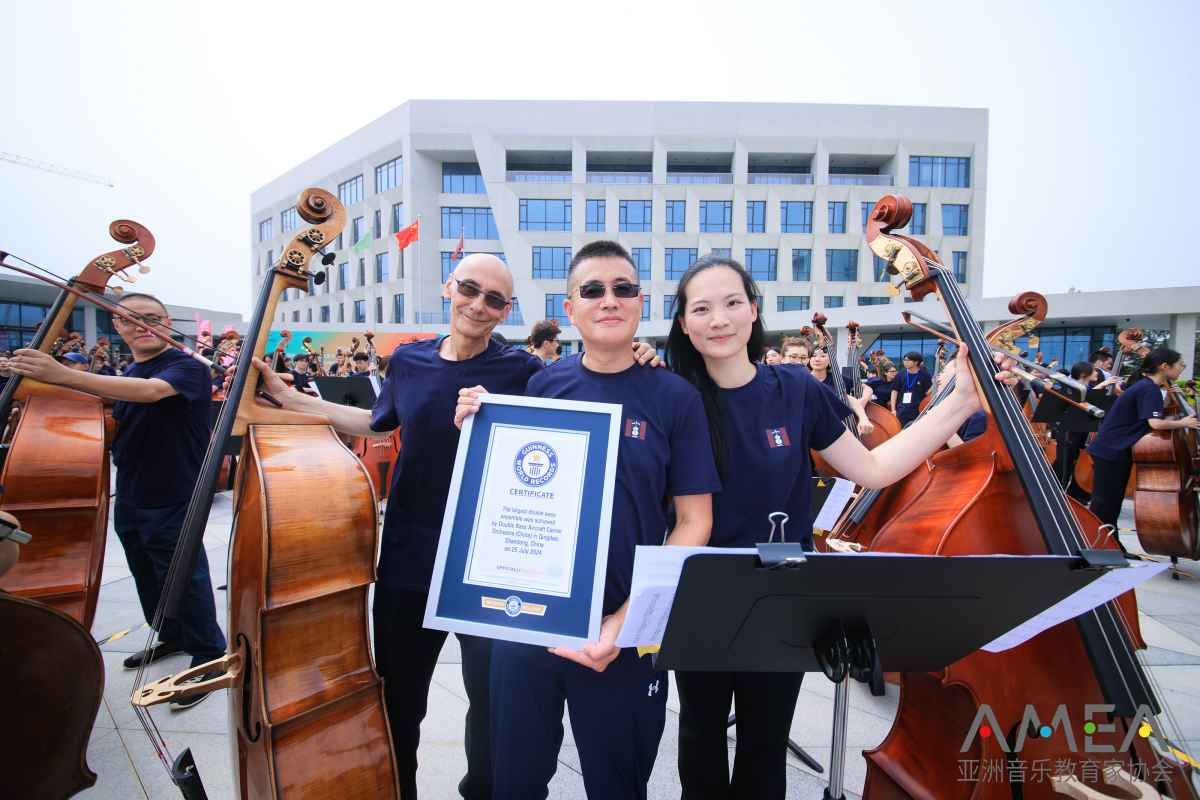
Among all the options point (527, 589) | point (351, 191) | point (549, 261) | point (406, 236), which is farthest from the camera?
point (351, 191)

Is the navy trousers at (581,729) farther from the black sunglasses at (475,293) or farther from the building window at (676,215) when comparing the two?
the building window at (676,215)

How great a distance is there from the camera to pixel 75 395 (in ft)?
9.46

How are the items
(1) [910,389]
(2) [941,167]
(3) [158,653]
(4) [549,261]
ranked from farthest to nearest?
(2) [941,167], (4) [549,261], (1) [910,389], (3) [158,653]

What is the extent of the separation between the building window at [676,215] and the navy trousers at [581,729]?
34.9 m

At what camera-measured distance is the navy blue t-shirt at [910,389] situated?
910 cm

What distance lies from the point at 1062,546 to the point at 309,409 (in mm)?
2788

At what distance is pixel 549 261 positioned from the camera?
111ft

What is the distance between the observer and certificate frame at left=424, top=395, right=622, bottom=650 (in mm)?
1334

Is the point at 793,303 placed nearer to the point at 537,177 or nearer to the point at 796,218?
the point at 796,218

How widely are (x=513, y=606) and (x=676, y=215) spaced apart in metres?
35.5

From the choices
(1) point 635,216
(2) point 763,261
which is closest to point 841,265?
(2) point 763,261

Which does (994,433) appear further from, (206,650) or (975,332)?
(206,650)

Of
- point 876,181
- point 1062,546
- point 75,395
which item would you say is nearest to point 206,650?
point 75,395

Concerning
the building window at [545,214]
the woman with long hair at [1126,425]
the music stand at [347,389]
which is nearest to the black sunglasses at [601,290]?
the music stand at [347,389]
